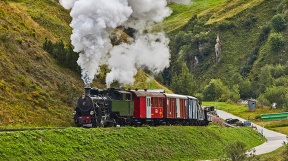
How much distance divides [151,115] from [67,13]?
32.9 m

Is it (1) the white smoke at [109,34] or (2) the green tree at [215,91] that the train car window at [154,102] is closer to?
(1) the white smoke at [109,34]

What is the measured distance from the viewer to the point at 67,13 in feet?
240

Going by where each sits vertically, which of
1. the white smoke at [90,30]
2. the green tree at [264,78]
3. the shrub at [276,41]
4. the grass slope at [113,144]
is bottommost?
the grass slope at [113,144]

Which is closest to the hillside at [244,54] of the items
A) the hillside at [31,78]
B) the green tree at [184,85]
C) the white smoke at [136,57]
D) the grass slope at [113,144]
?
the green tree at [184,85]

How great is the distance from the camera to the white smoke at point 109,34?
40.5m

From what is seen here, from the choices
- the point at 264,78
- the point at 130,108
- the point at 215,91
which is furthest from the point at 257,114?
the point at 130,108

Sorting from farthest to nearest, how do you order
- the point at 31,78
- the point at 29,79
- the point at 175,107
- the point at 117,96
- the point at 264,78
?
the point at 264,78, the point at 175,107, the point at 31,78, the point at 29,79, the point at 117,96

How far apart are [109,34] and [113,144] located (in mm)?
13626

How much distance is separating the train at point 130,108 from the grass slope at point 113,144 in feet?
7.16

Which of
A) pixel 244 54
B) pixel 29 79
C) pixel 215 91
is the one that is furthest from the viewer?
pixel 244 54

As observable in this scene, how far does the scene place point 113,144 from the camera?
32.2m

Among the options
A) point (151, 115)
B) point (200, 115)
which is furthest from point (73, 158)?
point (200, 115)

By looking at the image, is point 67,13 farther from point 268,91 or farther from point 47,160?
point 268,91

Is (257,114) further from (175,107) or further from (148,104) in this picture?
(148,104)
